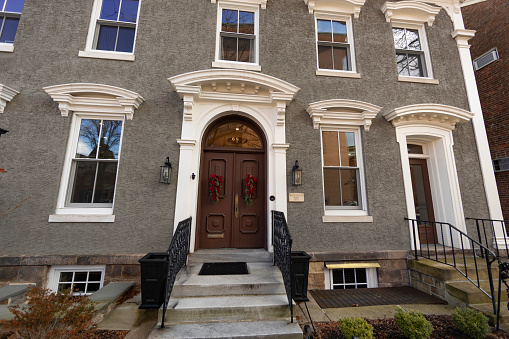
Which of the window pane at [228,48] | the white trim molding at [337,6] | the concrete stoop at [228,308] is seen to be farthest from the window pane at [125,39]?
the concrete stoop at [228,308]

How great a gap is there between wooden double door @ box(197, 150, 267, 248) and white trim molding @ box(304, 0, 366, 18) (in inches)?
166

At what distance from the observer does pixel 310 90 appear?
5.29m

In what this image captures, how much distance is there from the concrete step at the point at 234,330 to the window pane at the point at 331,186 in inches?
111

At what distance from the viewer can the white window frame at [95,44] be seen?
4.94 meters

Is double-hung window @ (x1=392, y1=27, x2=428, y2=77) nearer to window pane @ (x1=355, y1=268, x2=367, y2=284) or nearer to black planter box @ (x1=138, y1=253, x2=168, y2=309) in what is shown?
window pane @ (x1=355, y1=268, x2=367, y2=284)

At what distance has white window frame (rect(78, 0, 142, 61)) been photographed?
4941 millimetres

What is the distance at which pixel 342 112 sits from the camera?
5.21 m

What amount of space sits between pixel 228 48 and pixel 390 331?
6.19 m

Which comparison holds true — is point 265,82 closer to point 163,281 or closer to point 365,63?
point 365,63

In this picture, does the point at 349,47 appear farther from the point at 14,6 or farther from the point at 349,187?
the point at 14,6

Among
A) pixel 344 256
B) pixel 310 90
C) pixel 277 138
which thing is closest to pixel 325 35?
pixel 310 90

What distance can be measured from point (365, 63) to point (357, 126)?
1707mm

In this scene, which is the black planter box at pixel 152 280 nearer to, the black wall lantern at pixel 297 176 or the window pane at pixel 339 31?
the black wall lantern at pixel 297 176

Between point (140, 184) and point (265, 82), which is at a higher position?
point (265, 82)
